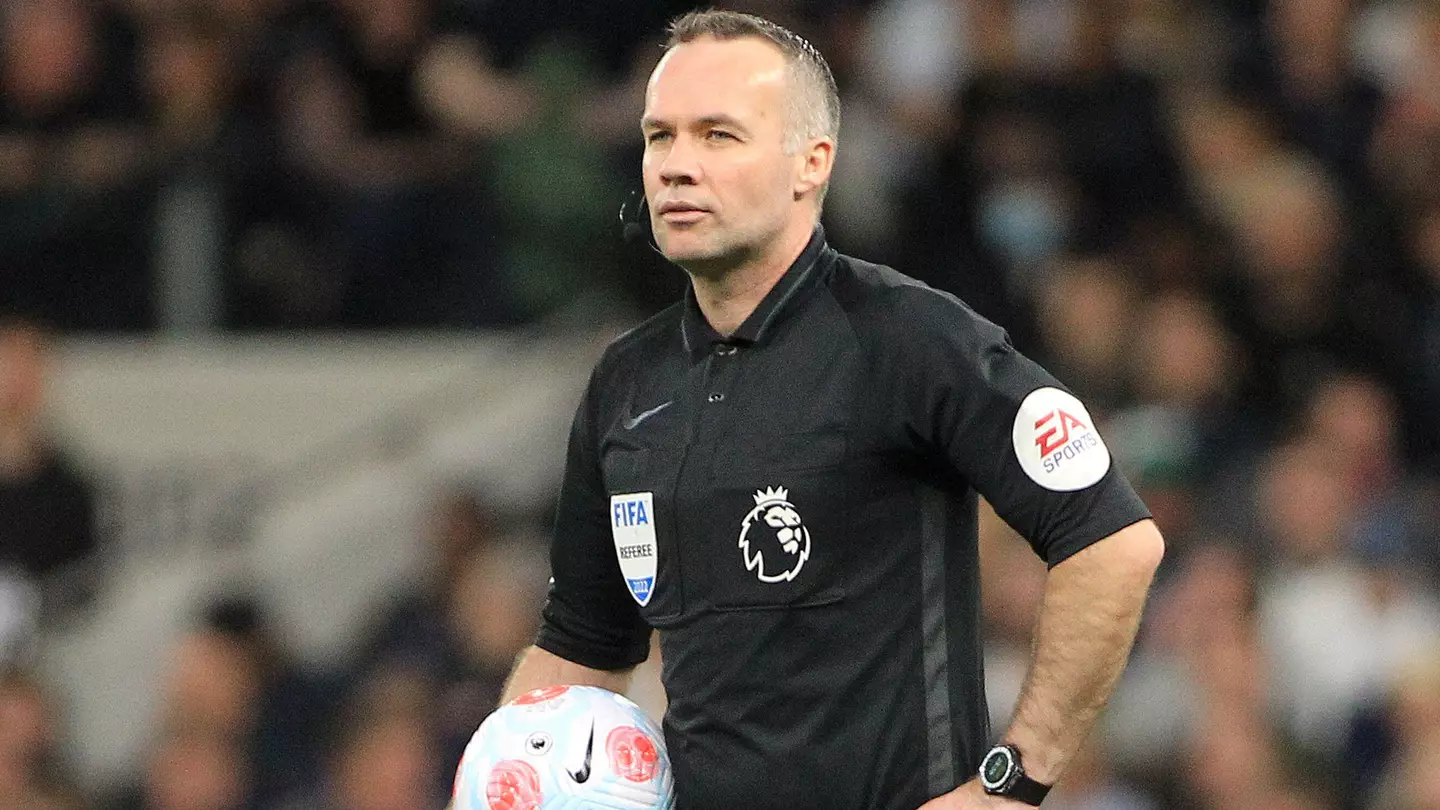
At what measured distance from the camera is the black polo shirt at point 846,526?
3498 mm

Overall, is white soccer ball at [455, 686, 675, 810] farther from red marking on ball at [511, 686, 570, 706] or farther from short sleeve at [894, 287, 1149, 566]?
short sleeve at [894, 287, 1149, 566]

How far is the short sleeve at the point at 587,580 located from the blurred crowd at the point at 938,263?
2.87m

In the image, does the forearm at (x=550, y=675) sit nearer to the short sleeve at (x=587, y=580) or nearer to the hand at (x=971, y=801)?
the short sleeve at (x=587, y=580)

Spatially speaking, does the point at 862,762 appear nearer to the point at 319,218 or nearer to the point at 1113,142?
the point at 1113,142

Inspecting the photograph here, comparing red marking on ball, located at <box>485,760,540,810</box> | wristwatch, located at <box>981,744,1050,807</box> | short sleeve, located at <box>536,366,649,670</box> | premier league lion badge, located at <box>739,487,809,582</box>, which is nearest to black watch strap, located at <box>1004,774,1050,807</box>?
wristwatch, located at <box>981,744,1050,807</box>

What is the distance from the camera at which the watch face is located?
136 inches

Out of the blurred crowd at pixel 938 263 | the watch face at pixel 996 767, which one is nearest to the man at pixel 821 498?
the watch face at pixel 996 767

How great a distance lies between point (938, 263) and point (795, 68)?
4606 mm

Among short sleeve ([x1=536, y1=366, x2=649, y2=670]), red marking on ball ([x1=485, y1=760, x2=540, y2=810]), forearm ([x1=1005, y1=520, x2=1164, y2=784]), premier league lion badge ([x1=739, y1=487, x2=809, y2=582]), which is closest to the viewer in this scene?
forearm ([x1=1005, y1=520, x2=1164, y2=784])

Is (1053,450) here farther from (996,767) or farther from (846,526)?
(996,767)

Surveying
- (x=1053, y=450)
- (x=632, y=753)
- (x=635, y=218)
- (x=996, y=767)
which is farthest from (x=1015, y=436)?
(x=635, y=218)

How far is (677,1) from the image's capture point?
10016mm

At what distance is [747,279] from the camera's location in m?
3.76

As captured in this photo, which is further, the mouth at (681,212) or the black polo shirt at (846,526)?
the mouth at (681,212)
